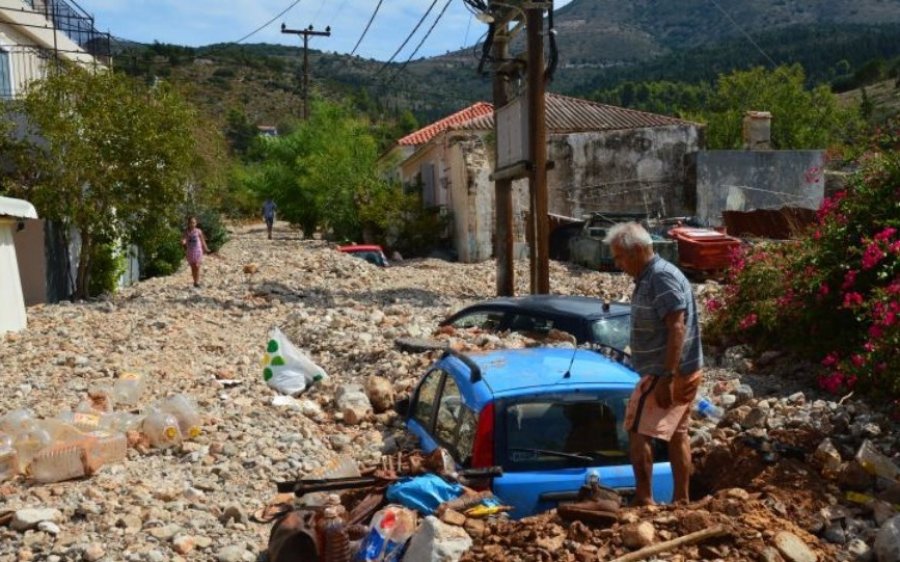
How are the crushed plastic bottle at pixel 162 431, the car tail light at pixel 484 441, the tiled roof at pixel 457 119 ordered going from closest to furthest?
1. the car tail light at pixel 484 441
2. the crushed plastic bottle at pixel 162 431
3. the tiled roof at pixel 457 119

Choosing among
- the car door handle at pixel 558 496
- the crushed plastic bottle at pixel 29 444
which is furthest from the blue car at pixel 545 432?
the crushed plastic bottle at pixel 29 444

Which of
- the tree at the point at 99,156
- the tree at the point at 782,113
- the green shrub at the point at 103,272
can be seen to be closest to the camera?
the tree at the point at 99,156

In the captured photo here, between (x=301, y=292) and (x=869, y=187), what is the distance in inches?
456

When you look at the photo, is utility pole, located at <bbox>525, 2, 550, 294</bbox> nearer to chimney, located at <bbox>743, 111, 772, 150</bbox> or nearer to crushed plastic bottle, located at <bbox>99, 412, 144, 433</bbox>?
crushed plastic bottle, located at <bbox>99, 412, 144, 433</bbox>

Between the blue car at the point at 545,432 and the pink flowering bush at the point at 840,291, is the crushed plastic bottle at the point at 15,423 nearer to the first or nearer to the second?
the blue car at the point at 545,432

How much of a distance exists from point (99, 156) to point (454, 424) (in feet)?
45.2

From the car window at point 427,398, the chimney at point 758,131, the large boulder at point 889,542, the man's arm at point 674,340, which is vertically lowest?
the large boulder at point 889,542

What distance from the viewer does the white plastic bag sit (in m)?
9.61

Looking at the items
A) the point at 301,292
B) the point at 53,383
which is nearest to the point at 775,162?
the point at 301,292

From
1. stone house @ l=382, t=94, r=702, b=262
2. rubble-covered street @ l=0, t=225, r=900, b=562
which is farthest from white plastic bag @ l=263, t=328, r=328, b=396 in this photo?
stone house @ l=382, t=94, r=702, b=262

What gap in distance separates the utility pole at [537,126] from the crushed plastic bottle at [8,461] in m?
9.35

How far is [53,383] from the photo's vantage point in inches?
386

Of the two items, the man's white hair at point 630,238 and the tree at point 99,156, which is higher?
the tree at point 99,156

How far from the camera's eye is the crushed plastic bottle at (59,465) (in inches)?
251
